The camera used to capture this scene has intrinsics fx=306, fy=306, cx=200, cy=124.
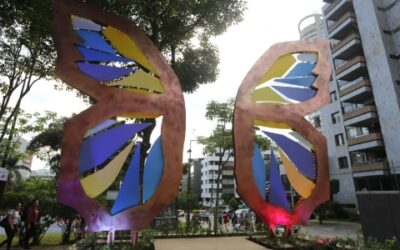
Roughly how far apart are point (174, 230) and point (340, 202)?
89.5 ft

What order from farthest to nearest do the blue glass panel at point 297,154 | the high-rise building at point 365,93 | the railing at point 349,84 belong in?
the railing at point 349,84 < the high-rise building at point 365,93 < the blue glass panel at point 297,154

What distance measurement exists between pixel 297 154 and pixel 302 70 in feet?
8.78

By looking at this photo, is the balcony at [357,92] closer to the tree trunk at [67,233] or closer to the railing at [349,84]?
the railing at [349,84]

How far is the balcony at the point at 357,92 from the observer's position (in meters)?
30.8

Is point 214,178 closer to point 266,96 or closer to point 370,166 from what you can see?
point 370,166

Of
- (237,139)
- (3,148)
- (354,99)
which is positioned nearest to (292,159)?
(237,139)

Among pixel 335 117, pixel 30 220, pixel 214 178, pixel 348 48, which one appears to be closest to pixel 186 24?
pixel 30 220

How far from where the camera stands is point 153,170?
720cm

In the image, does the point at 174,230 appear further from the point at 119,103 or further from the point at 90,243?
the point at 119,103

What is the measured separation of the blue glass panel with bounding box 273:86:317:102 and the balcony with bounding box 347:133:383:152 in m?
23.7

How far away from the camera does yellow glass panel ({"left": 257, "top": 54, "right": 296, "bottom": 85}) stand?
8.99 metres

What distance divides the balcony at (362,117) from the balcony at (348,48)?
6.97m

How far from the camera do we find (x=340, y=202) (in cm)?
3397

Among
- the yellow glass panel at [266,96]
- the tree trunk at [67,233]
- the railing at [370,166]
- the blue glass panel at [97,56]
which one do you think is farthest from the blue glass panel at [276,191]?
the railing at [370,166]
